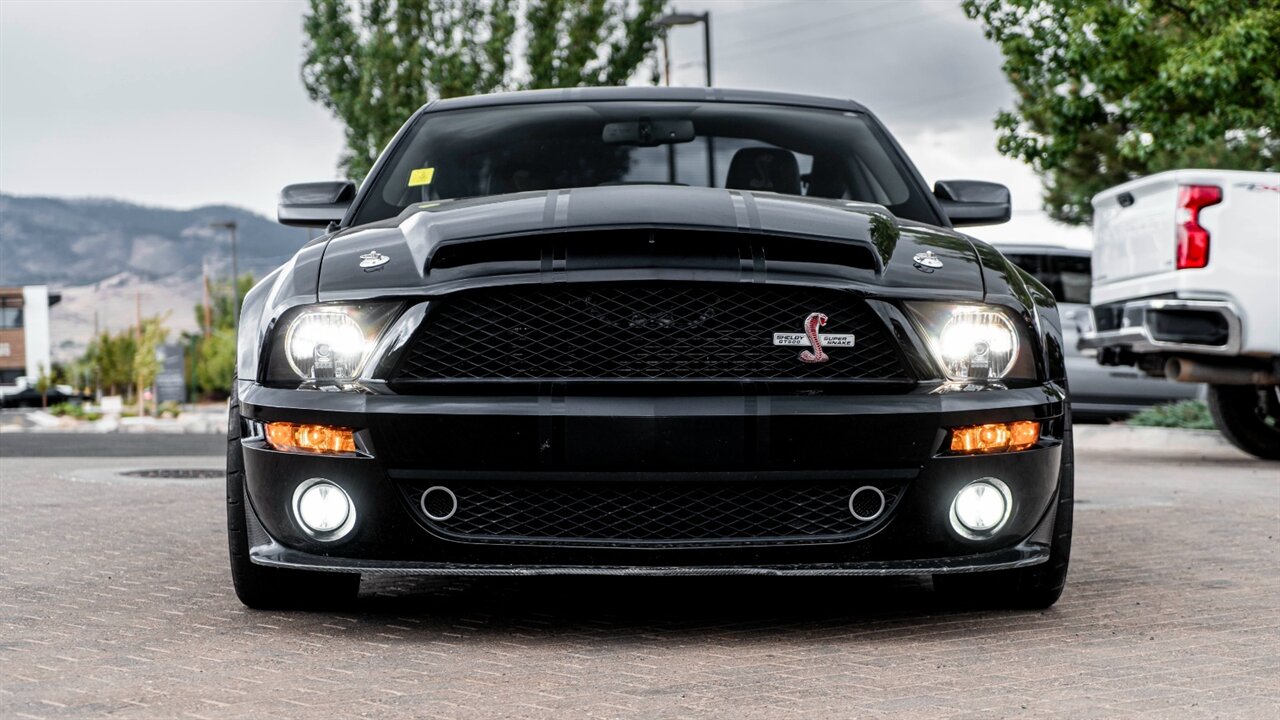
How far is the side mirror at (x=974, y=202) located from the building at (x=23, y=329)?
407 ft

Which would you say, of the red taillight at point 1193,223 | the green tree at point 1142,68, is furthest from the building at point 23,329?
the red taillight at point 1193,223

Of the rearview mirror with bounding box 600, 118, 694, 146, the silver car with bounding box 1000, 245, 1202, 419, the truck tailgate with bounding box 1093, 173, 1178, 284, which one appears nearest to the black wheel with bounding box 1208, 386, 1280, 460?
the truck tailgate with bounding box 1093, 173, 1178, 284

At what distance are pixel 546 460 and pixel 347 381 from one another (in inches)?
21.2

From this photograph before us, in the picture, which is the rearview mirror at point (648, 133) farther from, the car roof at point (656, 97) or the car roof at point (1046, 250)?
the car roof at point (1046, 250)

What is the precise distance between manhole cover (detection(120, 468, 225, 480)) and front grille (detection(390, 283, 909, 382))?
6920 mm

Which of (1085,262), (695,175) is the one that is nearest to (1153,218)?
(1085,262)

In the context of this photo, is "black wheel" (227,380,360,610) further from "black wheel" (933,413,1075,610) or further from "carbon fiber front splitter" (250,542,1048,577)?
"black wheel" (933,413,1075,610)

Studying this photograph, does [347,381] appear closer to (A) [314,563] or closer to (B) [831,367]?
(A) [314,563]

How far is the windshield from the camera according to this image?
5340mm

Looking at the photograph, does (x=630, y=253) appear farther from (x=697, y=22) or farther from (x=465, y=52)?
(x=465, y=52)

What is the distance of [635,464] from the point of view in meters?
3.96

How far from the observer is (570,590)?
16.6 ft

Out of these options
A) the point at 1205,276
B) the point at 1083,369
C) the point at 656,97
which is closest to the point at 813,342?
the point at 656,97

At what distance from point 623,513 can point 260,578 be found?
3.48 ft
